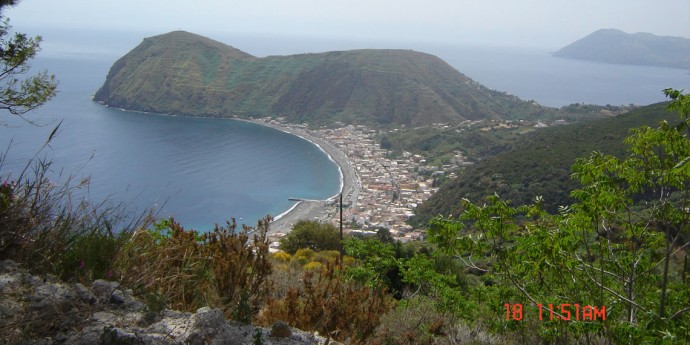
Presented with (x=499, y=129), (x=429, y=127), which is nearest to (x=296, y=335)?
(x=499, y=129)

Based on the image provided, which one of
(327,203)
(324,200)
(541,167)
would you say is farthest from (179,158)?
(541,167)

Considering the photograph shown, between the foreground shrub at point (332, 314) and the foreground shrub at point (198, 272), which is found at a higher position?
the foreground shrub at point (198, 272)

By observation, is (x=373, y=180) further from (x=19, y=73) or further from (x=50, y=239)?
(x=50, y=239)

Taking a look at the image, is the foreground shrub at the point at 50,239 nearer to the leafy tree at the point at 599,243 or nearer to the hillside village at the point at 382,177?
the leafy tree at the point at 599,243
